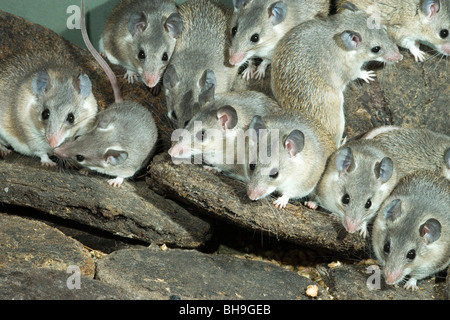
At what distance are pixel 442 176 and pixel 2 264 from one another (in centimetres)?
370

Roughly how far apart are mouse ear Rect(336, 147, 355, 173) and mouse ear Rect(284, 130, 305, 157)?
1.15 feet

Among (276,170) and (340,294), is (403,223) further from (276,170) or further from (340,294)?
(276,170)

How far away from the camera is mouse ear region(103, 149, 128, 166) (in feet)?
17.8

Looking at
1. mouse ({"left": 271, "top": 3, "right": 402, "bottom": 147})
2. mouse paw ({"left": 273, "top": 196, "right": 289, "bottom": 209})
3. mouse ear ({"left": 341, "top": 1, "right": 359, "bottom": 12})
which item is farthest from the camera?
mouse ear ({"left": 341, "top": 1, "right": 359, "bottom": 12})

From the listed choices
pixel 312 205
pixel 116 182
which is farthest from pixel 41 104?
pixel 312 205

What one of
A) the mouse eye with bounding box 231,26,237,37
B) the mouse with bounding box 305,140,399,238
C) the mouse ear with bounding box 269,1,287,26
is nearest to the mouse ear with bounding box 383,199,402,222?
the mouse with bounding box 305,140,399,238

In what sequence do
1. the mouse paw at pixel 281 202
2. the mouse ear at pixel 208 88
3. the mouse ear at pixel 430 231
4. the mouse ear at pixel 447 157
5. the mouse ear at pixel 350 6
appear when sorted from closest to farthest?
the mouse ear at pixel 430 231, the mouse paw at pixel 281 202, the mouse ear at pixel 447 157, the mouse ear at pixel 208 88, the mouse ear at pixel 350 6

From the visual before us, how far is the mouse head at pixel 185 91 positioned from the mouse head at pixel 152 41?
0.15 m

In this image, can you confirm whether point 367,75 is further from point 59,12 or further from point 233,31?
point 59,12

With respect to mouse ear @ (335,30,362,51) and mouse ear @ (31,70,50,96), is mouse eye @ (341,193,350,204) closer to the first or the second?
mouse ear @ (335,30,362,51)

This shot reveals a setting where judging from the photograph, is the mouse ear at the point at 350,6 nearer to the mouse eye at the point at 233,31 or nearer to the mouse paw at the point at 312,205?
the mouse eye at the point at 233,31

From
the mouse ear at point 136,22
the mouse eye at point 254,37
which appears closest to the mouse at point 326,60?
the mouse eye at point 254,37

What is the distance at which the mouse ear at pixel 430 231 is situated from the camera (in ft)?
15.8

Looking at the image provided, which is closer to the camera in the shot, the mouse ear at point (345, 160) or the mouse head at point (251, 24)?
the mouse ear at point (345, 160)
